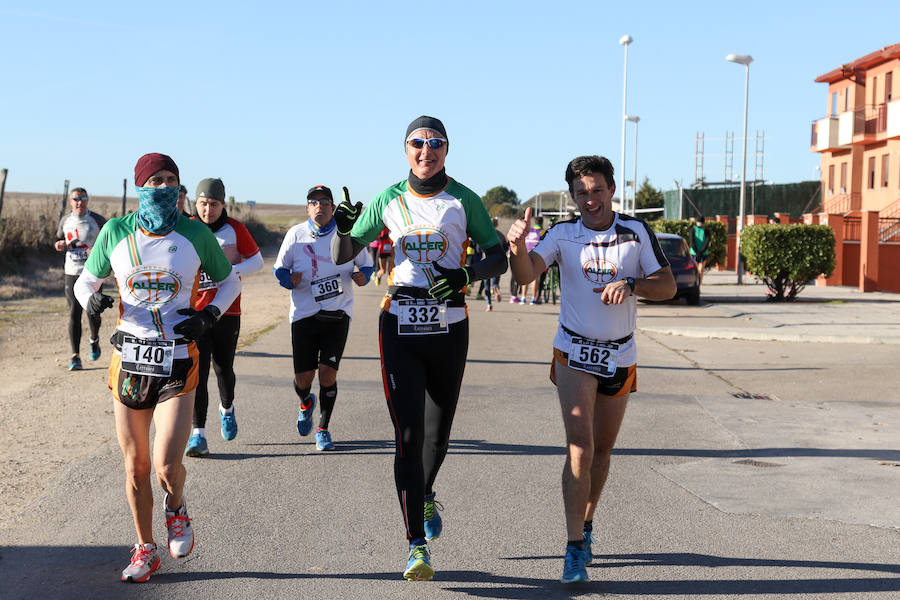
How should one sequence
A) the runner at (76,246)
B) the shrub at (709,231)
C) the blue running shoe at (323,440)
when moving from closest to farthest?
the blue running shoe at (323,440) → the runner at (76,246) → the shrub at (709,231)

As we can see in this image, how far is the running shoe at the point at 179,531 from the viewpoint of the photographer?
5072 millimetres

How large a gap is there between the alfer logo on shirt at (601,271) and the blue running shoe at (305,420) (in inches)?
146

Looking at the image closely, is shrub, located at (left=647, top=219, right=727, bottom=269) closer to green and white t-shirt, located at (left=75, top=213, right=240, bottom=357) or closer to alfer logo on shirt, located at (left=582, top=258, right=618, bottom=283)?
alfer logo on shirt, located at (left=582, top=258, right=618, bottom=283)

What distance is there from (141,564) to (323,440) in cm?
319

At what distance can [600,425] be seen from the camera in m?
5.27

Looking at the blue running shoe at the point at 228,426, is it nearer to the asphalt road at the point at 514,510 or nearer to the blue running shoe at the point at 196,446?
the asphalt road at the point at 514,510

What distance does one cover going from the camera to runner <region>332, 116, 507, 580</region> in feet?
17.0

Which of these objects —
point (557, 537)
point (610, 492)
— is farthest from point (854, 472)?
point (557, 537)

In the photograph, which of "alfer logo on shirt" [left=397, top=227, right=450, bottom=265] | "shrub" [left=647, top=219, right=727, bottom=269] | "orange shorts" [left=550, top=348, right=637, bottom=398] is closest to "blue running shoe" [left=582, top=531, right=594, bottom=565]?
"orange shorts" [left=550, top=348, right=637, bottom=398]

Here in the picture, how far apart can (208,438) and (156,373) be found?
147 inches

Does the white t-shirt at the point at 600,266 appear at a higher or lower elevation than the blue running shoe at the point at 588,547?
→ higher

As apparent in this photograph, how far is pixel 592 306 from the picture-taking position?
16.9 ft

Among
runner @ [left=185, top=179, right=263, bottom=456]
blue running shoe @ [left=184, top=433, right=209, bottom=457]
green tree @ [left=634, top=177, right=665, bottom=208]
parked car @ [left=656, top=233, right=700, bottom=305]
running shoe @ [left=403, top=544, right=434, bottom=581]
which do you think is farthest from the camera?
green tree @ [left=634, top=177, right=665, bottom=208]

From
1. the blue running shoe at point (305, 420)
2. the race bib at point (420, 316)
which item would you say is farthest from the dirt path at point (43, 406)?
the race bib at point (420, 316)
